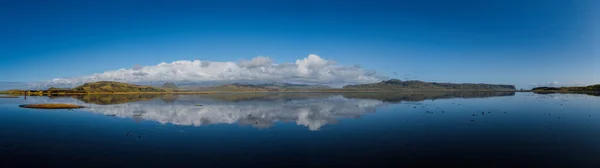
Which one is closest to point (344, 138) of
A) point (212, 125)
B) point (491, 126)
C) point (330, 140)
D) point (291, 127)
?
point (330, 140)

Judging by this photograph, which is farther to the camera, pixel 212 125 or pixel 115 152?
pixel 212 125

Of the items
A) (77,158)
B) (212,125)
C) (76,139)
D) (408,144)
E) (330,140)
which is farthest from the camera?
(212,125)

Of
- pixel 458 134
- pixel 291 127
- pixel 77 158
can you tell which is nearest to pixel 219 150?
pixel 77 158

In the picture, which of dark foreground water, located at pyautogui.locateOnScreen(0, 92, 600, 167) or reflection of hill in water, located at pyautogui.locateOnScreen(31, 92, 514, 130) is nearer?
dark foreground water, located at pyautogui.locateOnScreen(0, 92, 600, 167)

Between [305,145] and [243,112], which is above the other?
[243,112]

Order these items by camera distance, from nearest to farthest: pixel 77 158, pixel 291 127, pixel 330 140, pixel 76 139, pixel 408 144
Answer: pixel 77 158 < pixel 408 144 < pixel 330 140 < pixel 76 139 < pixel 291 127

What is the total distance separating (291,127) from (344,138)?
7.63 m

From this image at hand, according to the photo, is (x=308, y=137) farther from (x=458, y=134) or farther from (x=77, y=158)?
(x=77, y=158)

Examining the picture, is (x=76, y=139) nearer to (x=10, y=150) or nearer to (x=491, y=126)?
(x=10, y=150)

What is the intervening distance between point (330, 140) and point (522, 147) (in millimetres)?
13236

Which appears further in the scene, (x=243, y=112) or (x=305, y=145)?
(x=243, y=112)

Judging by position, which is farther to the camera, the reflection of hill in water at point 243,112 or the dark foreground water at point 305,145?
the reflection of hill in water at point 243,112

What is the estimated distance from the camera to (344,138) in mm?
24875

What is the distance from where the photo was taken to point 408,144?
22.3 metres
